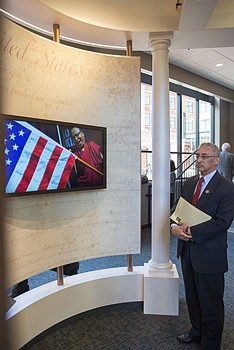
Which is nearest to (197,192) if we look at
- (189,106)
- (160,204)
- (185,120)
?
(160,204)

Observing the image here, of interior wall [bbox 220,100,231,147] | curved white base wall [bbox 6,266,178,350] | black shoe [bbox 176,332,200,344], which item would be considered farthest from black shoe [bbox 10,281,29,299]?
interior wall [bbox 220,100,231,147]

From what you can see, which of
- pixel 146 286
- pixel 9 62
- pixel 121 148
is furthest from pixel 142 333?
pixel 9 62

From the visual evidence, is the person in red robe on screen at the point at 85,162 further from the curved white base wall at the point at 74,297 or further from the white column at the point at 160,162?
the curved white base wall at the point at 74,297

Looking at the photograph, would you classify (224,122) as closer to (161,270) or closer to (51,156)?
(161,270)

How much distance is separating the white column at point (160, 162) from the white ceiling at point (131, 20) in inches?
8.1

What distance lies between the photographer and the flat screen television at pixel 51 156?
1.76 meters

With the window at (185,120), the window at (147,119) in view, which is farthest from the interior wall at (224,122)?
the window at (147,119)

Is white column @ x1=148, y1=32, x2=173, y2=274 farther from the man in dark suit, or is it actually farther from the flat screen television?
the man in dark suit

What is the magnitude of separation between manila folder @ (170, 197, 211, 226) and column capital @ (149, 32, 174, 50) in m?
1.49

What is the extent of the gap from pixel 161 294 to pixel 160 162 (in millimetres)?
1244

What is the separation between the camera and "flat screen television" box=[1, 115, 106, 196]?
1757 millimetres

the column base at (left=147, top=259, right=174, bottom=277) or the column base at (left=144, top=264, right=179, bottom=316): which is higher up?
the column base at (left=147, top=259, right=174, bottom=277)

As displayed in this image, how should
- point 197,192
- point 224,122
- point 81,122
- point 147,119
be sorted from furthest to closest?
1. point 224,122
2. point 147,119
3. point 81,122
4. point 197,192

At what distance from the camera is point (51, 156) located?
2012 millimetres
